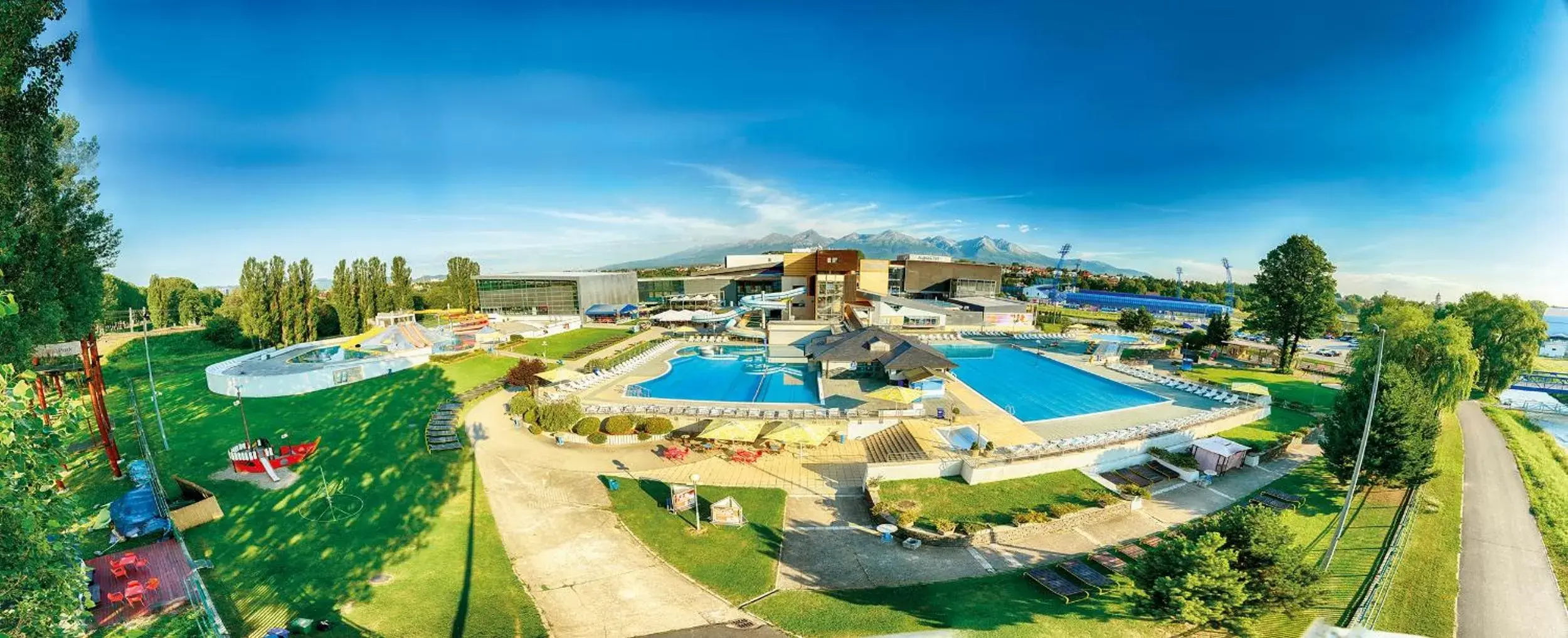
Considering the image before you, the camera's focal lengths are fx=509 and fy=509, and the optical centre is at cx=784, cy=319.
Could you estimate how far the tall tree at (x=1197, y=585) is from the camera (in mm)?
9711

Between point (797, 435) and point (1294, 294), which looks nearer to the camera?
point (797, 435)

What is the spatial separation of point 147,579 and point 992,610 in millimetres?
19295

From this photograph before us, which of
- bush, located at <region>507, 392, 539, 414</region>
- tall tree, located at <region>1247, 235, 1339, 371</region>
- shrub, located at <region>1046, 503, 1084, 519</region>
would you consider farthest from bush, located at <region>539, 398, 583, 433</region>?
tall tree, located at <region>1247, 235, 1339, 371</region>

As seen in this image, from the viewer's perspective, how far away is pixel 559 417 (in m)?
22.0

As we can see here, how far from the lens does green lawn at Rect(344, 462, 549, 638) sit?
10758mm

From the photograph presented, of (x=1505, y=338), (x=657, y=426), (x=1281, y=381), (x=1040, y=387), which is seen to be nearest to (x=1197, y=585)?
(x=657, y=426)

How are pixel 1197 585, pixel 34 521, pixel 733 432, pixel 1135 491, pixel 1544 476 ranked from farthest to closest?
1. pixel 733 432
2. pixel 1544 476
3. pixel 1135 491
4. pixel 1197 585
5. pixel 34 521

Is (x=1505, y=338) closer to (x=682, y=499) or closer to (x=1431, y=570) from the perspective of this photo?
(x=1431, y=570)

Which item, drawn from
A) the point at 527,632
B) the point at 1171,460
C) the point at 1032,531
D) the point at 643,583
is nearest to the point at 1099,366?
the point at 1171,460

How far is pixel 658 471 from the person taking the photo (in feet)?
61.9

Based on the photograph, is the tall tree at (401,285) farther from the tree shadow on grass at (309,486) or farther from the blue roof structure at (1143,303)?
the blue roof structure at (1143,303)

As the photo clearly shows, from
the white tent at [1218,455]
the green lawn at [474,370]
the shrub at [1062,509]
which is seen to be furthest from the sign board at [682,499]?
the white tent at [1218,455]

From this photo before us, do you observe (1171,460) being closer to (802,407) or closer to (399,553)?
(802,407)

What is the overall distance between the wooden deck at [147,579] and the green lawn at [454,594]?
3941mm
